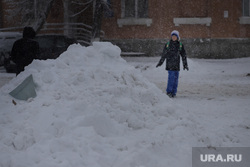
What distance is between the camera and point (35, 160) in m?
3.69

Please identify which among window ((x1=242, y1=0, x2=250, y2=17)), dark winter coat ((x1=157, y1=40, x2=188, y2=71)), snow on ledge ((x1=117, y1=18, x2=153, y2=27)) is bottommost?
dark winter coat ((x1=157, y1=40, x2=188, y2=71))

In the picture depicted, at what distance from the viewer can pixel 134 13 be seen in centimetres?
2066

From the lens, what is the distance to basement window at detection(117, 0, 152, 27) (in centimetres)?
2039

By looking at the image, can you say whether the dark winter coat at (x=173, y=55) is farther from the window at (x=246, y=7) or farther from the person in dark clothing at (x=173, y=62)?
the window at (x=246, y=7)

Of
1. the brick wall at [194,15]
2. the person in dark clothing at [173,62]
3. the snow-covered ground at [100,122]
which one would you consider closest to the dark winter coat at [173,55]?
the person in dark clothing at [173,62]

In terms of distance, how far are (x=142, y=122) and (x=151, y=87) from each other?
1.12m

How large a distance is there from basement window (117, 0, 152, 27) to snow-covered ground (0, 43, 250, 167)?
559 inches

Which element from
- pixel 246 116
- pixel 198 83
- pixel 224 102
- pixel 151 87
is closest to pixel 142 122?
pixel 151 87

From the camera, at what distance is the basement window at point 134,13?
20.4 m

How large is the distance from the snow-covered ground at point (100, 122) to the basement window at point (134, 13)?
14.2 m

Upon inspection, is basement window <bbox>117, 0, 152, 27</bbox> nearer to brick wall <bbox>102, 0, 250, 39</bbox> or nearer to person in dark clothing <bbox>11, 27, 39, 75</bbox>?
brick wall <bbox>102, 0, 250, 39</bbox>

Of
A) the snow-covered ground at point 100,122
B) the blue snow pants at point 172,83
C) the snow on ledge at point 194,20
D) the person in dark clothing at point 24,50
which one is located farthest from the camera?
the snow on ledge at point 194,20

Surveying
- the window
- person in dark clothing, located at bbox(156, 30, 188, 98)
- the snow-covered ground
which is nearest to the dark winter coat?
person in dark clothing, located at bbox(156, 30, 188, 98)

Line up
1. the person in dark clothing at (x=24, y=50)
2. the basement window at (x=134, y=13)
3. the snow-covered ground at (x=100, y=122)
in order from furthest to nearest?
the basement window at (x=134, y=13)
the person in dark clothing at (x=24, y=50)
the snow-covered ground at (x=100, y=122)
